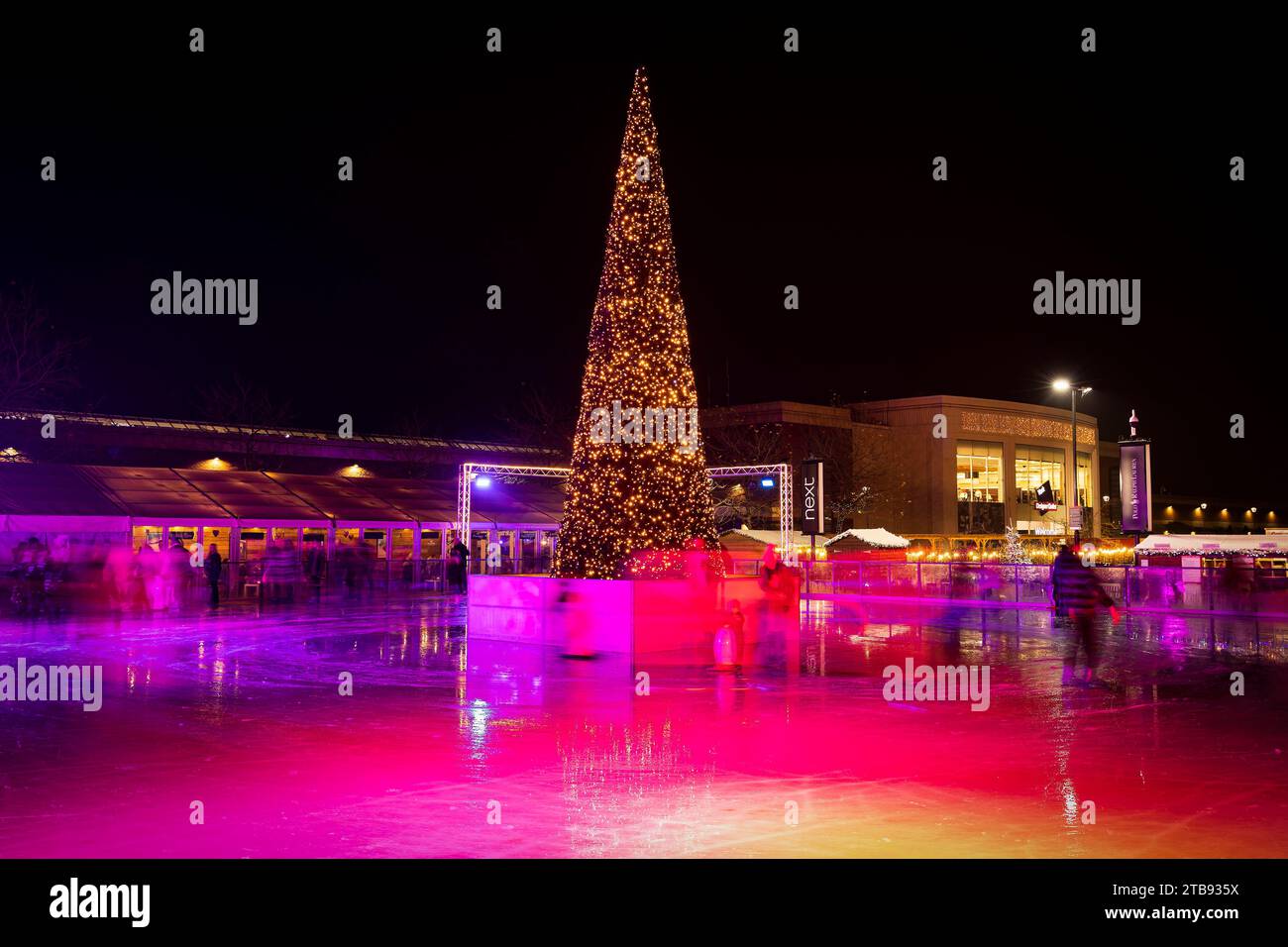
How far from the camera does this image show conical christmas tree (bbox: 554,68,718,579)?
55.6 feet

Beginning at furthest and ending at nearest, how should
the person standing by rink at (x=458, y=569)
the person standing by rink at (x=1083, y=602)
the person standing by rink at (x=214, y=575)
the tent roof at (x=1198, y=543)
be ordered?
the tent roof at (x=1198, y=543) < the person standing by rink at (x=458, y=569) < the person standing by rink at (x=214, y=575) < the person standing by rink at (x=1083, y=602)

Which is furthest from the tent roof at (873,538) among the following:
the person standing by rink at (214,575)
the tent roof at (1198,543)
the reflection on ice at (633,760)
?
the reflection on ice at (633,760)

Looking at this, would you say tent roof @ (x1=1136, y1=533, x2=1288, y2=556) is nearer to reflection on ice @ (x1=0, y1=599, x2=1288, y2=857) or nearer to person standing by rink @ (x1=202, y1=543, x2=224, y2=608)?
reflection on ice @ (x1=0, y1=599, x2=1288, y2=857)

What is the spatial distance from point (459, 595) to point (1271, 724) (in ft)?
81.1

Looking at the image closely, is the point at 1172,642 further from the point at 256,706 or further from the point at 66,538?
the point at 66,538

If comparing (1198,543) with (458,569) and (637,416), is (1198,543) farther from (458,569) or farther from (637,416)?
(637,416)

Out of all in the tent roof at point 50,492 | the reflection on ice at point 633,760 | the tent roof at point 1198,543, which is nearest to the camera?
the reflection on ice at point 633,760

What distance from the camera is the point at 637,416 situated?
16.9m

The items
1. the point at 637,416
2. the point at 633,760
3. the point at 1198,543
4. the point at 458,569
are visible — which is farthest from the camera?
the point at 1198,543

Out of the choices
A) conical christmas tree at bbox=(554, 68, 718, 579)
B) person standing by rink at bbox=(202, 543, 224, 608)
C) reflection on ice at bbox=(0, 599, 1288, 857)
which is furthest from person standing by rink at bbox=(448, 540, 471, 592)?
reflection on ice at bbox=(0, 599, 1288, 857)

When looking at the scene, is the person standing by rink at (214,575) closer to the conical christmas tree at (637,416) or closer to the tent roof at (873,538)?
the conical christmas tree at (637,416)

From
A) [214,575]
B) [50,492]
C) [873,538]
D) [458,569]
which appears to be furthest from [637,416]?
[873,538]

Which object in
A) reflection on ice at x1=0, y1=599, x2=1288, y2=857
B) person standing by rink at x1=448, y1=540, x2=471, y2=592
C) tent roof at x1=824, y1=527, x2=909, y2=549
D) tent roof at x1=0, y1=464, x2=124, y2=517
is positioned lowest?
reflection on ice at x1=0, y1=599, x2=1288, y2=857

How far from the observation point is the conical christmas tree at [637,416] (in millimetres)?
16938
